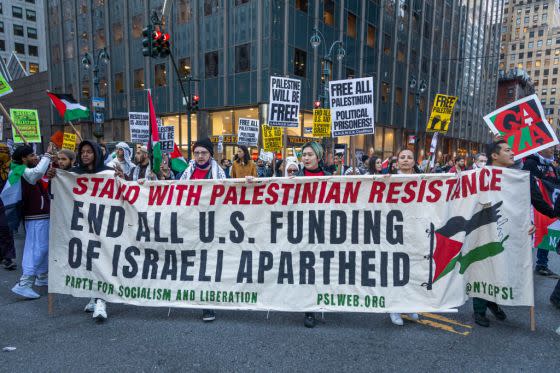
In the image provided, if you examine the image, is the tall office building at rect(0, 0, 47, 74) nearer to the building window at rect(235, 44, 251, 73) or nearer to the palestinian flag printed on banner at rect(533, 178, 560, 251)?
the building window at rect(235, 44, 251, 73)

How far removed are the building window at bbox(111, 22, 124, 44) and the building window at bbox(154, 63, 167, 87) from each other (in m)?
4.97

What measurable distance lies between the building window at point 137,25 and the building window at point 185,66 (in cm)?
511

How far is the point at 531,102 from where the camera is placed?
4.75 m

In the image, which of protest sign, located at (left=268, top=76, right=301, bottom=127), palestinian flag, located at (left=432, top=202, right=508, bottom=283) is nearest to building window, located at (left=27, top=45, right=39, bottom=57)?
protest sign, located at (left=268, top=76, right=301, bottom=127)

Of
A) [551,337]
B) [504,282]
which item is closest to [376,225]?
[504,282]

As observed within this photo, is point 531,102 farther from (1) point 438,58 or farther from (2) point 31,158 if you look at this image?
(1) point 438,58

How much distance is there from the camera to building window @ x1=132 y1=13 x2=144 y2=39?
27031 millimetres

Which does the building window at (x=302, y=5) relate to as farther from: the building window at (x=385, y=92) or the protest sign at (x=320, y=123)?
the protest sign at (x=320, y=123)

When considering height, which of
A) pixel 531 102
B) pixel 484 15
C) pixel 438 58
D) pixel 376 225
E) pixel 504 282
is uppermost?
pixel 484 15

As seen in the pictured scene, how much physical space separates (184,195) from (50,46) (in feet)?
130

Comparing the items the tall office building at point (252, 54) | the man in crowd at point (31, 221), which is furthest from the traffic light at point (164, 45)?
the tall office building at point (252, 54)

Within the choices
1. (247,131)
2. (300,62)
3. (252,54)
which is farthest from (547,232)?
(300,62)

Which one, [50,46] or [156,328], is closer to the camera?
[156,328]

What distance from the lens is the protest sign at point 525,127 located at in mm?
4621
